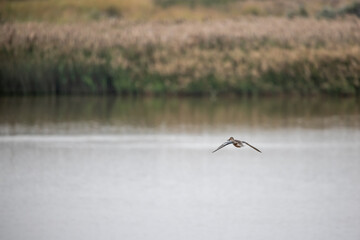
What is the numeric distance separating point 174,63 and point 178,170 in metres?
8.39

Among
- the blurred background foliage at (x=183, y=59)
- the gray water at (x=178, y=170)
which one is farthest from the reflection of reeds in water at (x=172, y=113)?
the blurred background foliage at (x=183, y=59)

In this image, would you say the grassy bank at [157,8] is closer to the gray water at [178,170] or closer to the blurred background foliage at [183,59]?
the blurred background foliage at [183,59]

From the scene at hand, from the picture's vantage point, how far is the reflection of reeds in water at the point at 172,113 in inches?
653

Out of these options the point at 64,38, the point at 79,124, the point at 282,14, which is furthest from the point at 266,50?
the point at 282,14

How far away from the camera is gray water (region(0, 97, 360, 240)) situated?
9.27m

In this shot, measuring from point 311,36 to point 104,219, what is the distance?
13.4m

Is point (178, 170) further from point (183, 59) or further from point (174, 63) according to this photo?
point (183, 59)

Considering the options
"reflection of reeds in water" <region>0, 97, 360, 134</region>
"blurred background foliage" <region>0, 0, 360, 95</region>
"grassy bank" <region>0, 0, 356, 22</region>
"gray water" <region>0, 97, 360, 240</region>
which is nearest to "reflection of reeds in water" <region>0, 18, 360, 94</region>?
"blurred background foliage" <region>0, 0, 360, 95</region>

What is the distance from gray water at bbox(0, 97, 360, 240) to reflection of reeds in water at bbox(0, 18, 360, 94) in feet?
2.71

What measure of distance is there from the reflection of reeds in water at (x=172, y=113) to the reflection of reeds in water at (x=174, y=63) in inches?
16.9

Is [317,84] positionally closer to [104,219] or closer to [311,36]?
[311,36]

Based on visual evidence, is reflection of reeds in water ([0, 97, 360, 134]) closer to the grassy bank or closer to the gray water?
the gray water

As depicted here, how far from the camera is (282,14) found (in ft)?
95.6

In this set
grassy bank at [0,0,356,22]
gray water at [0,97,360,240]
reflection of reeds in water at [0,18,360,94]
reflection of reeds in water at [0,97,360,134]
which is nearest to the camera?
gray water at [0,97,360,240]
